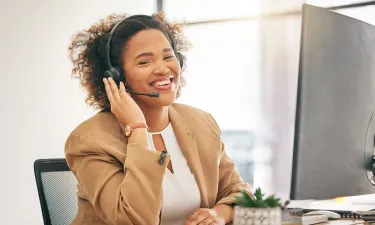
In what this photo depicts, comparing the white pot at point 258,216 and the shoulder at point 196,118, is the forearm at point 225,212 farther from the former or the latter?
the white pot at point 258,216

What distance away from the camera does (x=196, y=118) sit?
1482 mm

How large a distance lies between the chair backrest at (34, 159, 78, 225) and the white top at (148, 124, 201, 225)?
296 millimetres

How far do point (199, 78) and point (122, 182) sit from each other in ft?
8.13

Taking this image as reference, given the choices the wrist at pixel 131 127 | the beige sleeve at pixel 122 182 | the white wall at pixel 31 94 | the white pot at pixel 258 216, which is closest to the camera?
the white pot at pixel 258 216

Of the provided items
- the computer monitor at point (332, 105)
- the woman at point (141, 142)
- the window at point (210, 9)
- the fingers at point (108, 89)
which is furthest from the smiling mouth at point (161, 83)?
the window at point (210, 9)

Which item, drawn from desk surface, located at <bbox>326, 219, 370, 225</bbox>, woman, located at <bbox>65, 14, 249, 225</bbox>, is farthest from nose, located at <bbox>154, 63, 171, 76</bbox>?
desk surface, located at <bbox>326, 219, 370, 225</bbox>

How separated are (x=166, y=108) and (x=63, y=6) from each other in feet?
5.97

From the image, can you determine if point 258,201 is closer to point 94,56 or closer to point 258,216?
point 258,216

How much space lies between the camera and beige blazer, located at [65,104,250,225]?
43.7 inches

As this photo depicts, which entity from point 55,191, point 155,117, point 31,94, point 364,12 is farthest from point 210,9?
point 55,191

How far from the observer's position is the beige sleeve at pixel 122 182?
3.63 feet

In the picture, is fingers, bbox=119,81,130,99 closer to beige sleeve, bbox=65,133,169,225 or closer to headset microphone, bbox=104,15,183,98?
headset microphone, bbox=104,15,183,98

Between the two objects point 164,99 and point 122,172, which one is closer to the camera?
point 122,172

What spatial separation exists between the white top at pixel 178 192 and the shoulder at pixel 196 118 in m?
0.13
